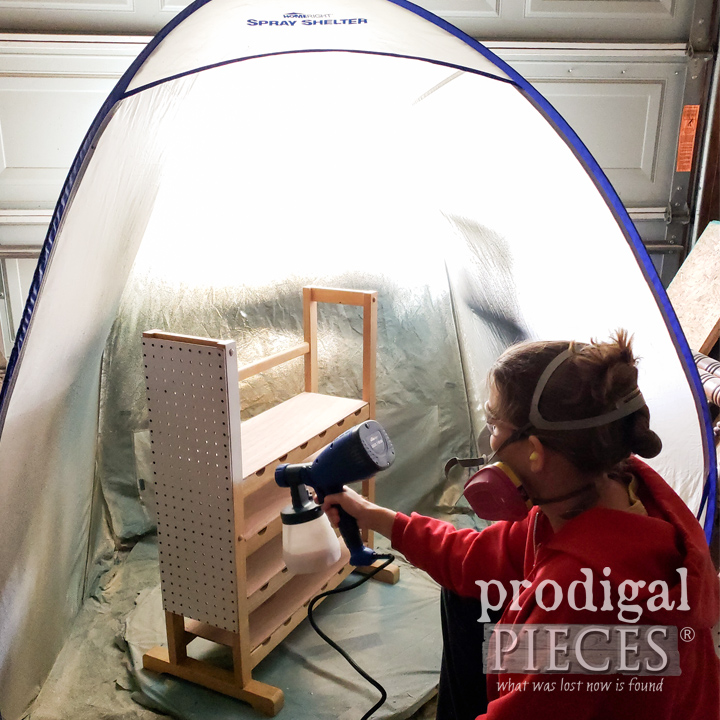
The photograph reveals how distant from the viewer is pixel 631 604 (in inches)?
28.4

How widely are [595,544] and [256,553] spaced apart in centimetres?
96

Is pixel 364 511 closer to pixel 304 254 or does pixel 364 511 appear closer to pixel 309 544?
pixel 309 544

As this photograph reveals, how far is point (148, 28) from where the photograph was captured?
186 cm

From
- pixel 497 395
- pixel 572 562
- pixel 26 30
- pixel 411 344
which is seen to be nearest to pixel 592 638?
pixel 572 562

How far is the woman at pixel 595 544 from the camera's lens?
Result: 723 mm

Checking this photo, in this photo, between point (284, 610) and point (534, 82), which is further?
point (534, 82)

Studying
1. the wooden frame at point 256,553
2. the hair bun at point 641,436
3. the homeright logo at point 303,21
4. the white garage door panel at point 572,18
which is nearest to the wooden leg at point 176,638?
the wooden frame at point 256,553

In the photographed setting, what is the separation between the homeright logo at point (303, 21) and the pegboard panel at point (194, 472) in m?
0.59

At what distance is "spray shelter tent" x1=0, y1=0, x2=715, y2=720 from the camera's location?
1230 mm

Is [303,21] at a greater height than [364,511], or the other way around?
[303,21]

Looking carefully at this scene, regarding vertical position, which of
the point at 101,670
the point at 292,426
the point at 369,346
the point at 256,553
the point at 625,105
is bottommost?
the point at 101,670

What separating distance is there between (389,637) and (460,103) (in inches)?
49.2

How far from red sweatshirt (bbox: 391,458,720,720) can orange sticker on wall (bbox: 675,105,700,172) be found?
1583mm

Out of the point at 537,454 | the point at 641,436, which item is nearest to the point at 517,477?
the point at 537,454
